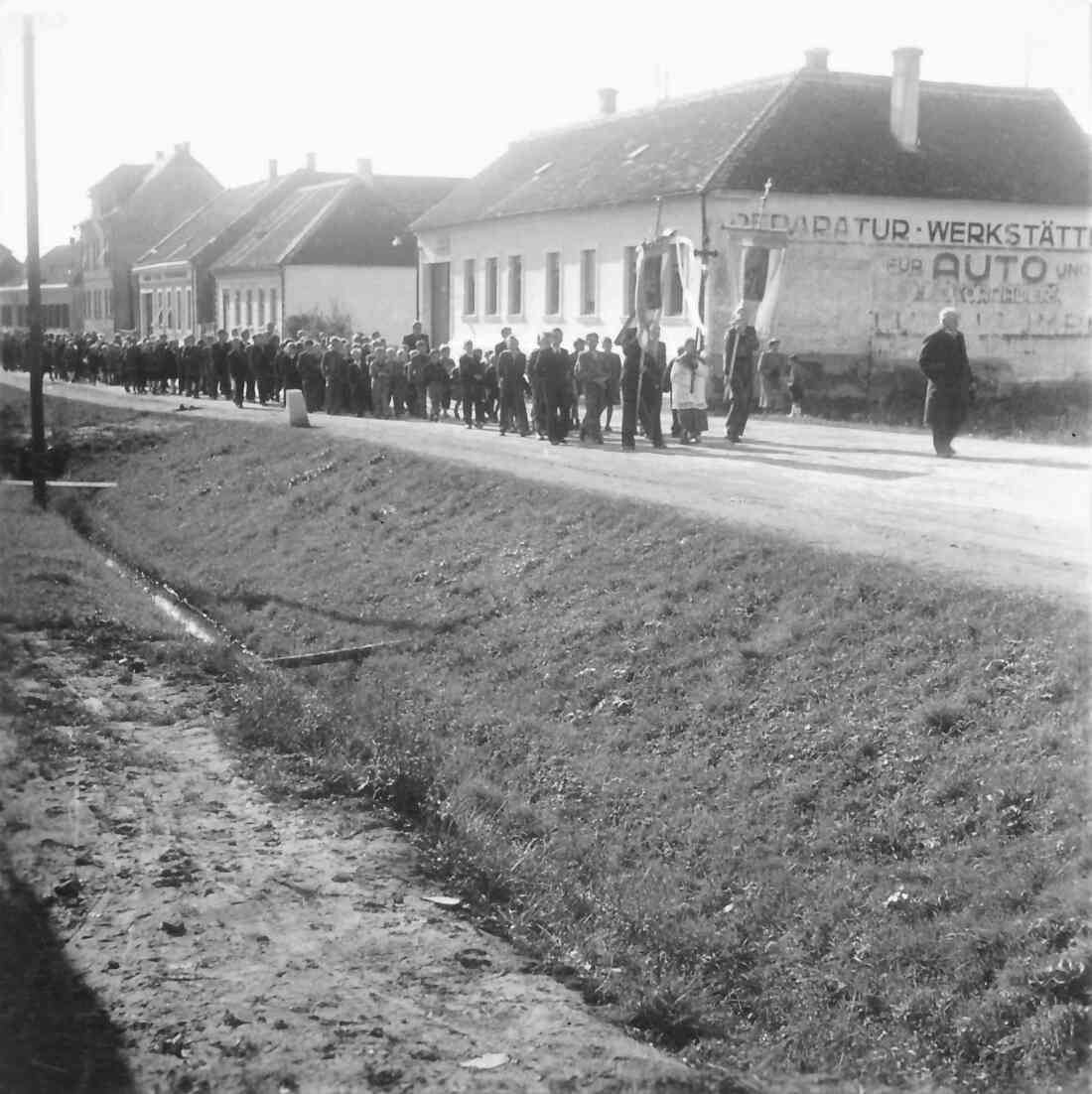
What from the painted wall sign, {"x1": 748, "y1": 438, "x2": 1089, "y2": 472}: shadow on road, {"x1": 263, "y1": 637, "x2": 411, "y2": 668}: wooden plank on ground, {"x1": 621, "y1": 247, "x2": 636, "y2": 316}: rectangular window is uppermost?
the painted wall sign

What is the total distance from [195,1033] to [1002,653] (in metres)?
5.43

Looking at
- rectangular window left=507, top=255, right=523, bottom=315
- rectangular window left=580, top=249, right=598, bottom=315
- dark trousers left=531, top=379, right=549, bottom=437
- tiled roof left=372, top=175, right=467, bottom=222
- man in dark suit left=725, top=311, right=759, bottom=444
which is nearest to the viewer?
man in dark suit left=725, top=311, right=759, bottom=444

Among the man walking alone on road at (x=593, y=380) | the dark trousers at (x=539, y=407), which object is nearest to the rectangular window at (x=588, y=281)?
the dark trousers at (x=539, y=407)

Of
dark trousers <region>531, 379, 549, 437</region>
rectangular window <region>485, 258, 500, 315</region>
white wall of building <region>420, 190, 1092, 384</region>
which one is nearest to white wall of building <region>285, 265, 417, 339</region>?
rectangular window <region>485, 258, 500, 315</region>

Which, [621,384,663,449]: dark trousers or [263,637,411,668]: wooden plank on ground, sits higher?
[621,384,663,449]: dark trousers

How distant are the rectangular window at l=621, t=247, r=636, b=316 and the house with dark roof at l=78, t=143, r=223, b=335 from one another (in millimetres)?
52268

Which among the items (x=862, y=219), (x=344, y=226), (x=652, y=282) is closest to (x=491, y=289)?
(x=862, y=219)

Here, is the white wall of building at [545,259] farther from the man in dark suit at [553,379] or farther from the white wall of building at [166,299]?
the white wall of building at [166,299]

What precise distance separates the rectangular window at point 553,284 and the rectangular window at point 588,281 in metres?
1.62

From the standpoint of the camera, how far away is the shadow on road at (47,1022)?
6301 millimetres

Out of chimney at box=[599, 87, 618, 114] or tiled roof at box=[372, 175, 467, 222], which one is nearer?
chimney at box=[599, 87, 618, 114]

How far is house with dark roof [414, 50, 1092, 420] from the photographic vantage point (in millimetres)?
36656

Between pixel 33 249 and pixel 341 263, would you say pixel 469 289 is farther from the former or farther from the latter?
pixel 33 249

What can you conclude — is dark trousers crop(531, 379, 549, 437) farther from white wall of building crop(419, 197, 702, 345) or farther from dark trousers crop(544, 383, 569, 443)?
white wall of building crop(419, 197, 702, 345)
